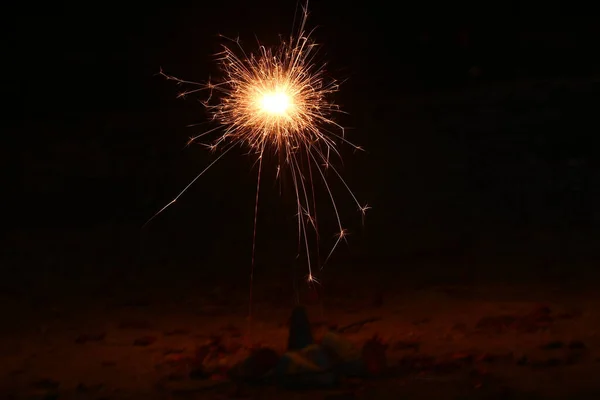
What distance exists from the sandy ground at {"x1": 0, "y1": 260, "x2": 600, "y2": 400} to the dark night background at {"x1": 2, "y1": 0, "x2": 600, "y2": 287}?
22.8 inches

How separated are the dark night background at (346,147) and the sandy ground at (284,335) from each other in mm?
579

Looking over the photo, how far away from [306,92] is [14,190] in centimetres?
539

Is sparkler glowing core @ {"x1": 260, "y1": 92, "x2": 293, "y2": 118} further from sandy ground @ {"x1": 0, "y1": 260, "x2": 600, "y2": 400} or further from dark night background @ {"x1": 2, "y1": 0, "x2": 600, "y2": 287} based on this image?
dark night background @ {"x1": 2, "y1": 0, "x2": 600, "y2": 287}

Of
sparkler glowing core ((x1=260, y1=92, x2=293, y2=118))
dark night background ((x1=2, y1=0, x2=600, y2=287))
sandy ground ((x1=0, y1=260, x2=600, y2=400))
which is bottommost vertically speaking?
sandy ground ((x1=0, y1=260, x2=600, y2=400))

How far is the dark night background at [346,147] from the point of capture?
25.6ft

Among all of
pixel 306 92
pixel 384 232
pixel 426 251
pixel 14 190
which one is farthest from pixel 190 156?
pixel 306 92

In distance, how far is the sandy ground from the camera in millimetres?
4508

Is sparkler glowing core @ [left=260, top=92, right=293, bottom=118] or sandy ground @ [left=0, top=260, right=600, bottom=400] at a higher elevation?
sparkler glowing core @ [left=260, top=92, right=293, bottom=118]

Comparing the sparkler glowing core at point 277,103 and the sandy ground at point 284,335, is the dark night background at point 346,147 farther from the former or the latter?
the sparkler glowing core at point 277,103

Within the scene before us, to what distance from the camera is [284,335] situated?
18.1ft

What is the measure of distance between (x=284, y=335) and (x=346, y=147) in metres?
5.76

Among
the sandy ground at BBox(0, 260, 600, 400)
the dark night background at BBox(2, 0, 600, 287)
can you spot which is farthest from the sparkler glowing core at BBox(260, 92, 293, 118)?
the dark night background at BBox(2, 0, 600, 287)

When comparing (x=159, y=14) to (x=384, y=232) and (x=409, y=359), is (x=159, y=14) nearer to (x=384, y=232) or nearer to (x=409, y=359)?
(x=384, y=232)

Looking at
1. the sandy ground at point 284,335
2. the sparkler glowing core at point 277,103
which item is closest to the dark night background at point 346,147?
the sandy ground at point 284,335
